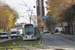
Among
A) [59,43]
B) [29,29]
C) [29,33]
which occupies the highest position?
[29,29]

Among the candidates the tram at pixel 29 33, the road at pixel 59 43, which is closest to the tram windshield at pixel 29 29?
the tram at pixel 29 33

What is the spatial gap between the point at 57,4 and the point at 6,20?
30371 mm

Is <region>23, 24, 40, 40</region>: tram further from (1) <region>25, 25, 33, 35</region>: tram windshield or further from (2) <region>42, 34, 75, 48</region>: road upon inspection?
(2) <region>42, 34, 75, 48</region>: road

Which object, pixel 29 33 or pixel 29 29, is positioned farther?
pixel 29 29

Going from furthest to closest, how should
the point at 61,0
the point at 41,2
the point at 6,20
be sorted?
the point at 41,2
the point at 6,20
the point at 61,0

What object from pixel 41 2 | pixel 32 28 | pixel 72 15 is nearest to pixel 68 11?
pixel 72 15

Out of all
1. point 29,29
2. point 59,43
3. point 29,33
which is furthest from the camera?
point 29,29

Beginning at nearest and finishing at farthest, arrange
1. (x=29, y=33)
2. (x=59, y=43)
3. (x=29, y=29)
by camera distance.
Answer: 1. (x=59, y=43)
2. (x=29, y=33)
3. (x=29, y=29)

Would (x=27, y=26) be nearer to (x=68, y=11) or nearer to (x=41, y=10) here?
(x=68, y=11)

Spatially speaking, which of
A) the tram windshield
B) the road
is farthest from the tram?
the road

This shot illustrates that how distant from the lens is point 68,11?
64250 mm

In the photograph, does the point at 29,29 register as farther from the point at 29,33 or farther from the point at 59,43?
the point at 59,43

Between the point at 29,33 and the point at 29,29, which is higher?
the point at 29,29

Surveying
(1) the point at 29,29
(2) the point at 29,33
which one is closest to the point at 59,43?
(2) the point at 29,33
